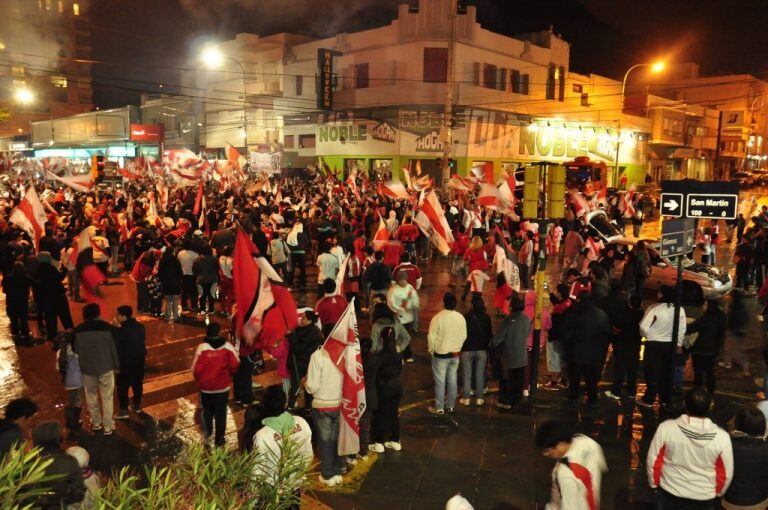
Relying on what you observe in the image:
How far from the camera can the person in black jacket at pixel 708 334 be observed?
300 inches

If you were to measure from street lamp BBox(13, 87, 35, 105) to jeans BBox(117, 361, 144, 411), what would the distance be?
76803 mm

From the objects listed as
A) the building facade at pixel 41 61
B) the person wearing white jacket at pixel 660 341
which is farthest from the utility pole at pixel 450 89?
the building facade at pixel 41 61

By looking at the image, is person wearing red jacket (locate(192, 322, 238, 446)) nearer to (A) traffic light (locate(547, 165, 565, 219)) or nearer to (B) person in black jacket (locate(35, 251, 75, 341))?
(A) traffic light (locate(547, 165, 565, 219))

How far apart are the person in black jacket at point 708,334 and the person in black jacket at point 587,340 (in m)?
1.19

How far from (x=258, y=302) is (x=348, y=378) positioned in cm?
140

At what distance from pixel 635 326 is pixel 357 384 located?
420 cm

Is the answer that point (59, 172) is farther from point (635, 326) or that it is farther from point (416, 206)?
point (635, 326)

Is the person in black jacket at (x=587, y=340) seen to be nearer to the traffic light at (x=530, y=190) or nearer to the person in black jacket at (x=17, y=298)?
the traffic light at (x=530, y=190)

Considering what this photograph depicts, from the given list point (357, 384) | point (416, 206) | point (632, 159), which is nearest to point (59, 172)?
point (416, 206)

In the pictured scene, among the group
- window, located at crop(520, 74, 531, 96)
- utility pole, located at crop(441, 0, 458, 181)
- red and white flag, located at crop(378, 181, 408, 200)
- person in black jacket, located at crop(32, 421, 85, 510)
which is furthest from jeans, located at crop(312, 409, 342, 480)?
window, located at crop(520, 74, 531, 96)

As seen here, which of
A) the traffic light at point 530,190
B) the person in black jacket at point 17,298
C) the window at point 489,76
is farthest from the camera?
the window at point 489,76

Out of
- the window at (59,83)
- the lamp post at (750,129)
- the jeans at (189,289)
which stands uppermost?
the window at (59,83)

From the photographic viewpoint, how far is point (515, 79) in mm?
39281

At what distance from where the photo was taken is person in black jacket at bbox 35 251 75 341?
32.1ft
